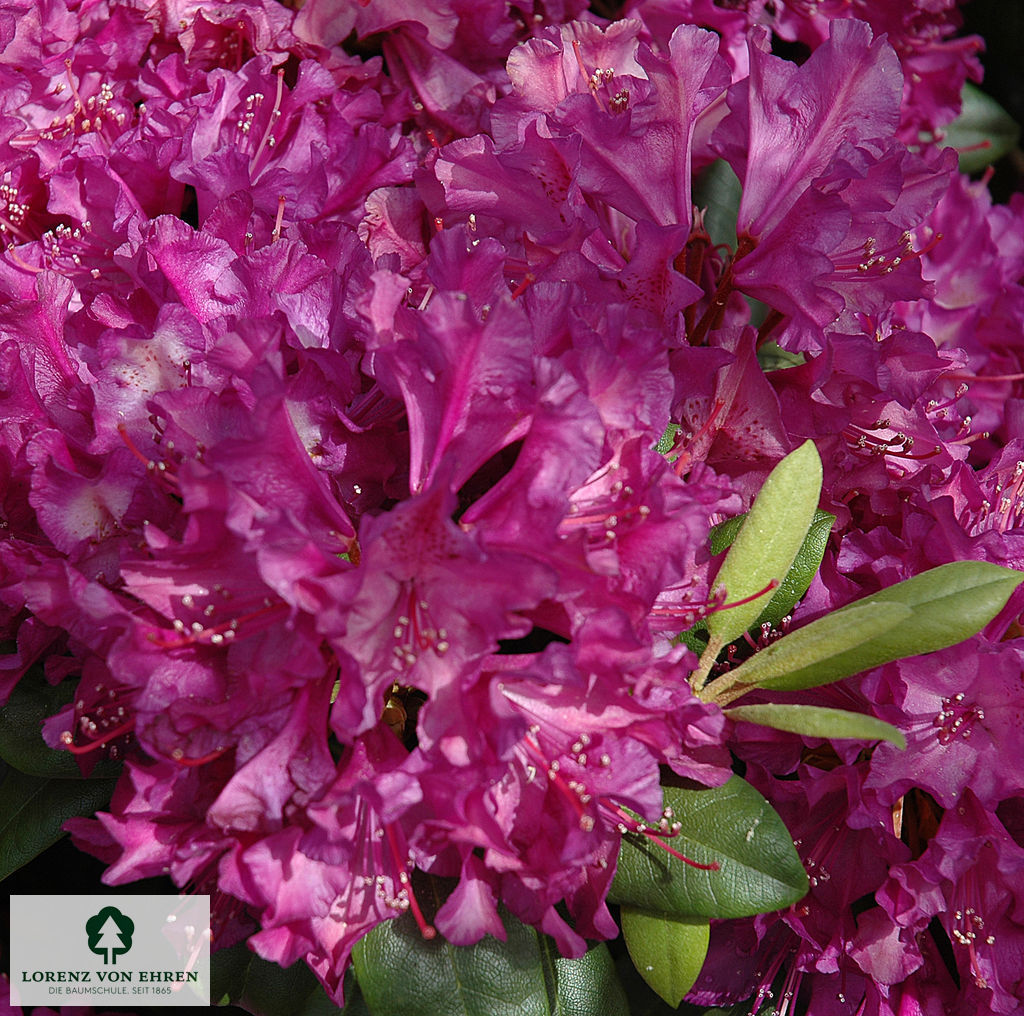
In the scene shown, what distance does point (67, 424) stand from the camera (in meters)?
0.87

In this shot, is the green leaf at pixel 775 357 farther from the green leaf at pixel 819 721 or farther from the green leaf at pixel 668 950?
the green leaf at pixel 668 950

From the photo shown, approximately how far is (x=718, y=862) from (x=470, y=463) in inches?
14.5

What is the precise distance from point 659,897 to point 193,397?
1.71ft

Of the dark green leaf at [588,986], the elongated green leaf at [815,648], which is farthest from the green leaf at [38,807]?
the elongated green leaf at [815,648]

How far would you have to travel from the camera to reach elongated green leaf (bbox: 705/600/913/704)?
796 mm

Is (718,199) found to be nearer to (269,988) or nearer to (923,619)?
(923,619)

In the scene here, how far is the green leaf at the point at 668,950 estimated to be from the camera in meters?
0.86

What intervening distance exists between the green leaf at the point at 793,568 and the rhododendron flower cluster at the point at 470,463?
0.7 inches

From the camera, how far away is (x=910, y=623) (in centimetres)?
80

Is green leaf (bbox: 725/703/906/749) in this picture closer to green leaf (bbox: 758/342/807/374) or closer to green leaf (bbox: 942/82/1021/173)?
green leaf (bbox: 758/342/807/374)

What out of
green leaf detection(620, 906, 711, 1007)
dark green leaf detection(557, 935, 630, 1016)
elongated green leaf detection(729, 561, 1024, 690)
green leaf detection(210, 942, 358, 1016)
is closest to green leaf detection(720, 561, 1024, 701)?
elongated green leaf detection(729, 561, 1024, 690)

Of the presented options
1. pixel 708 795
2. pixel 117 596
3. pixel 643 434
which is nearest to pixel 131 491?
pixel 117 596

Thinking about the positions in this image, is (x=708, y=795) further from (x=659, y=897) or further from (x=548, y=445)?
(x=548, y=445)

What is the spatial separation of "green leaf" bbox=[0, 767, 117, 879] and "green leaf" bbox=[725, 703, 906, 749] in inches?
21.9
